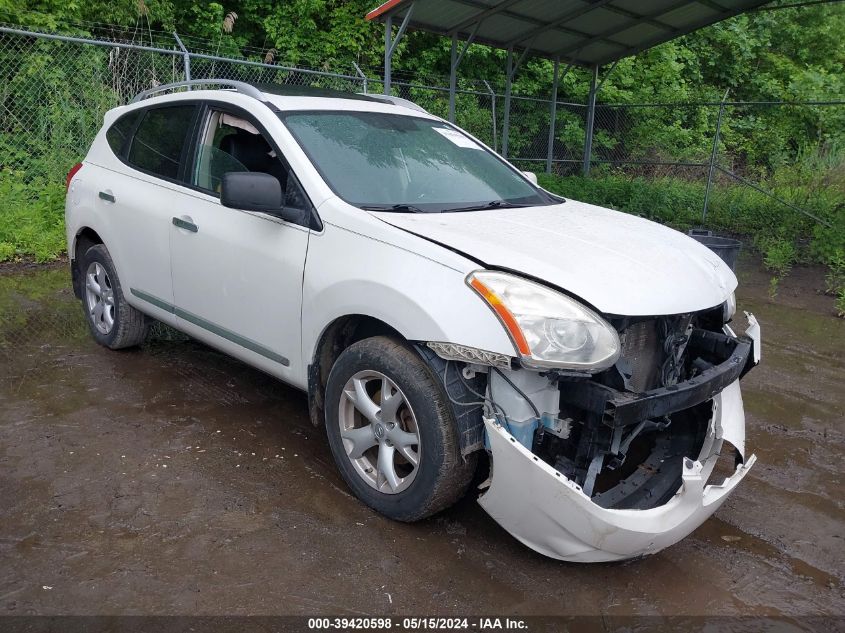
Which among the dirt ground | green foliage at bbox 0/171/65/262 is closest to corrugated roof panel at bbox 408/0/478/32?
green foliage at bbox 0/171/65/262

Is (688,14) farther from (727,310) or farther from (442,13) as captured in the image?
(727,310)

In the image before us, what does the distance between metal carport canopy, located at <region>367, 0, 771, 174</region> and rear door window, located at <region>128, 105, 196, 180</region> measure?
4.92 m

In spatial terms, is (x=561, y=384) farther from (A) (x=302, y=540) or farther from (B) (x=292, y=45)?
(B) (x=292, y=45)

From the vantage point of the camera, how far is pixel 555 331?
8.38ft

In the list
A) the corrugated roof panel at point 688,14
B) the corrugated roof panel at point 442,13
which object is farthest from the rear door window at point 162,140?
the corrugated roof panel at point 688,14

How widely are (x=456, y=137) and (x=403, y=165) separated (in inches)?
27.8

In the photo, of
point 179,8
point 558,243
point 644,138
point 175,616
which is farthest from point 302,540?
point 179,8

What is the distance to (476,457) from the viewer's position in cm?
282

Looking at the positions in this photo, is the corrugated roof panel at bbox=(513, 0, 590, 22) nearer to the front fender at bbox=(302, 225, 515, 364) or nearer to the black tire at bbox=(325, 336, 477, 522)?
the front fender at bbox=(302, 225, 515, 364)

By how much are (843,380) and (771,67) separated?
823 inches

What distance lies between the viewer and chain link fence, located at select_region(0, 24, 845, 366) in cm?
777

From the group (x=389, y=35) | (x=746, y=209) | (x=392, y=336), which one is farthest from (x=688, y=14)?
(x=392, y=336)

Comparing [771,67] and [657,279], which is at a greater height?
[771,67]

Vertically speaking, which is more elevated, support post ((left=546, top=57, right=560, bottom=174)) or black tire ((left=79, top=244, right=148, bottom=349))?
support post ((left=546, top=57, right=560, bottom=174))
